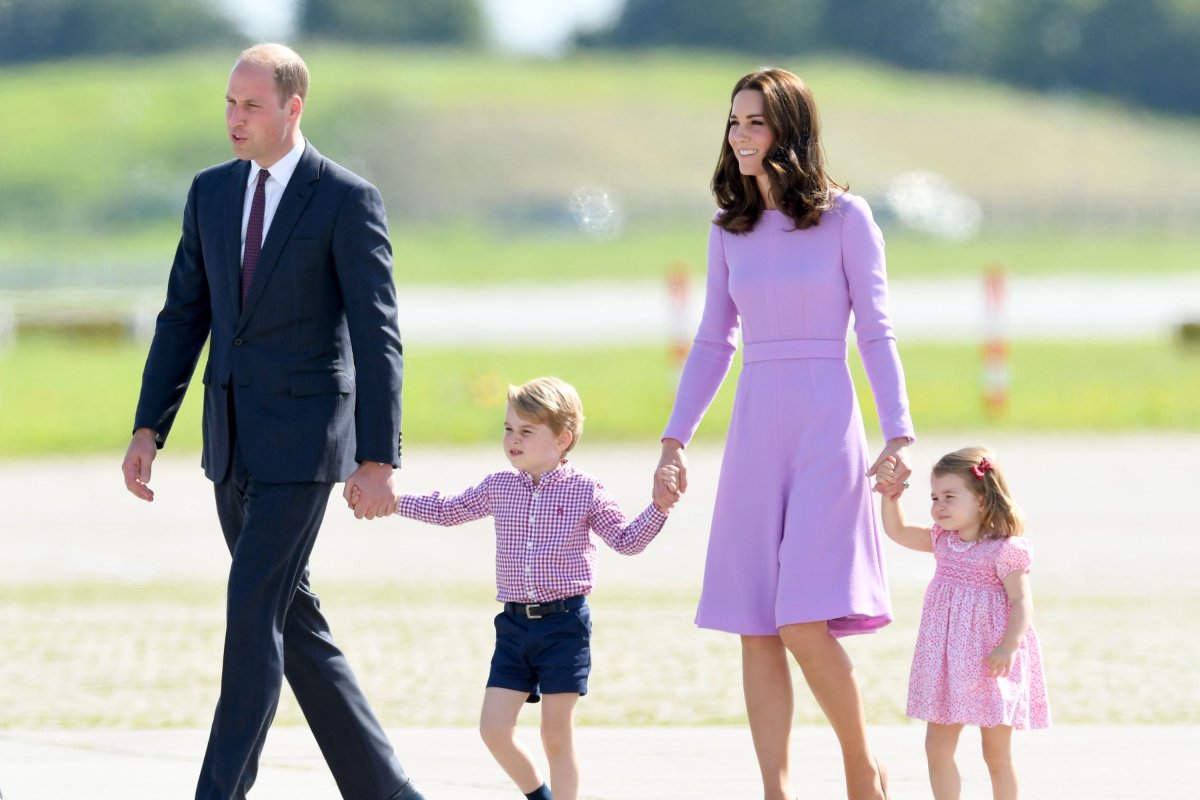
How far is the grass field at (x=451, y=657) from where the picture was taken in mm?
7500

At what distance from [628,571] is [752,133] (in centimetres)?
594

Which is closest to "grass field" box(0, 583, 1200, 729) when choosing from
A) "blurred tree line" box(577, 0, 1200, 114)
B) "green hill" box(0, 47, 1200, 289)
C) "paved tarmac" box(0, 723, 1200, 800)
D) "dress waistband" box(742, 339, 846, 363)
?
"paved tarmac" box(0, 723, 1200, 800)

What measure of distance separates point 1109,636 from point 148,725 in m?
4.07

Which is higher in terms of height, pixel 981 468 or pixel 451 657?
pixel 981 468

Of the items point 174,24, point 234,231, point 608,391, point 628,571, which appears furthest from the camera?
point 174,24

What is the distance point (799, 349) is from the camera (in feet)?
17.8

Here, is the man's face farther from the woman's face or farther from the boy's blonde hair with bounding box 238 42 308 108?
the woman's face

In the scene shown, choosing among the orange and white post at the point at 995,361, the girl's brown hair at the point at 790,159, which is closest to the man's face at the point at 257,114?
the girl's brown hair at the point at 790,159

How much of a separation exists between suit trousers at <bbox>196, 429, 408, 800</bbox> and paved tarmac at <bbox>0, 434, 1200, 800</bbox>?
0.73 m

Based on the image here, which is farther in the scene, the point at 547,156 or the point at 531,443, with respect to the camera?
the point at 547,156

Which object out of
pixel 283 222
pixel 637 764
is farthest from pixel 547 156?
pixel 283 222

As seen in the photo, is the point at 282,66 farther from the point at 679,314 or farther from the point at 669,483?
the point at 679,314

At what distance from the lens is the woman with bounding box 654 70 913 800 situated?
5297 mm

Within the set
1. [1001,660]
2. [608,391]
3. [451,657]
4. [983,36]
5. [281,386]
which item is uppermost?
[983,36]
